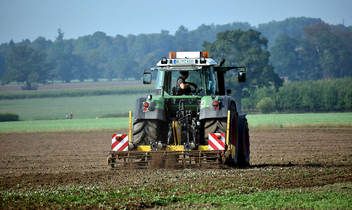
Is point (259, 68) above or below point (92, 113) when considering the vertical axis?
above

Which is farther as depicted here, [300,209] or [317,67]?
[317,67]

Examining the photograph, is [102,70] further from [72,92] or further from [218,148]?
[218,148]

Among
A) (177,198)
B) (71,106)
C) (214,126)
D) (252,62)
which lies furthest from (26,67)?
(177,198)

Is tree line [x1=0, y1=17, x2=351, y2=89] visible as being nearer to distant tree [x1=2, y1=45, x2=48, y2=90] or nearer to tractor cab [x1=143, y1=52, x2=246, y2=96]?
distant tree [x1=2, y1=45, x2=48, y2=90]

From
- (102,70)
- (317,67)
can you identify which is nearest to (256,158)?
(317,67)

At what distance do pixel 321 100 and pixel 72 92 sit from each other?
4749 cm

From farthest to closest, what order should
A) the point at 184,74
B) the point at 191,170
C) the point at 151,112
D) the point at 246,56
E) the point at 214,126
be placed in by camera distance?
1. the point at 246,56
2. the point at 184,74
3. the point at 151,112
4. the point at 214,126
5. the point at 191,170

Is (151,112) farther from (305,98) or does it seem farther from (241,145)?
(305,98)

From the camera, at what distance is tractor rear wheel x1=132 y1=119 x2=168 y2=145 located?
50.2ft

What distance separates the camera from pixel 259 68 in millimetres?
74875

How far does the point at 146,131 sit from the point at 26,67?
109418mm

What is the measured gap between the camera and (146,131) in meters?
15.4

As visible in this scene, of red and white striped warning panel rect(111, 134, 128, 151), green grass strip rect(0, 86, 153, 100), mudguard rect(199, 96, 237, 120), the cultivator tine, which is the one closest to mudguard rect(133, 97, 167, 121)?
red and white striped warning panel rect(111, 134, 128, 151)

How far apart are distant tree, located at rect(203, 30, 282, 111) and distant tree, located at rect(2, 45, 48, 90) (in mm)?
44545
